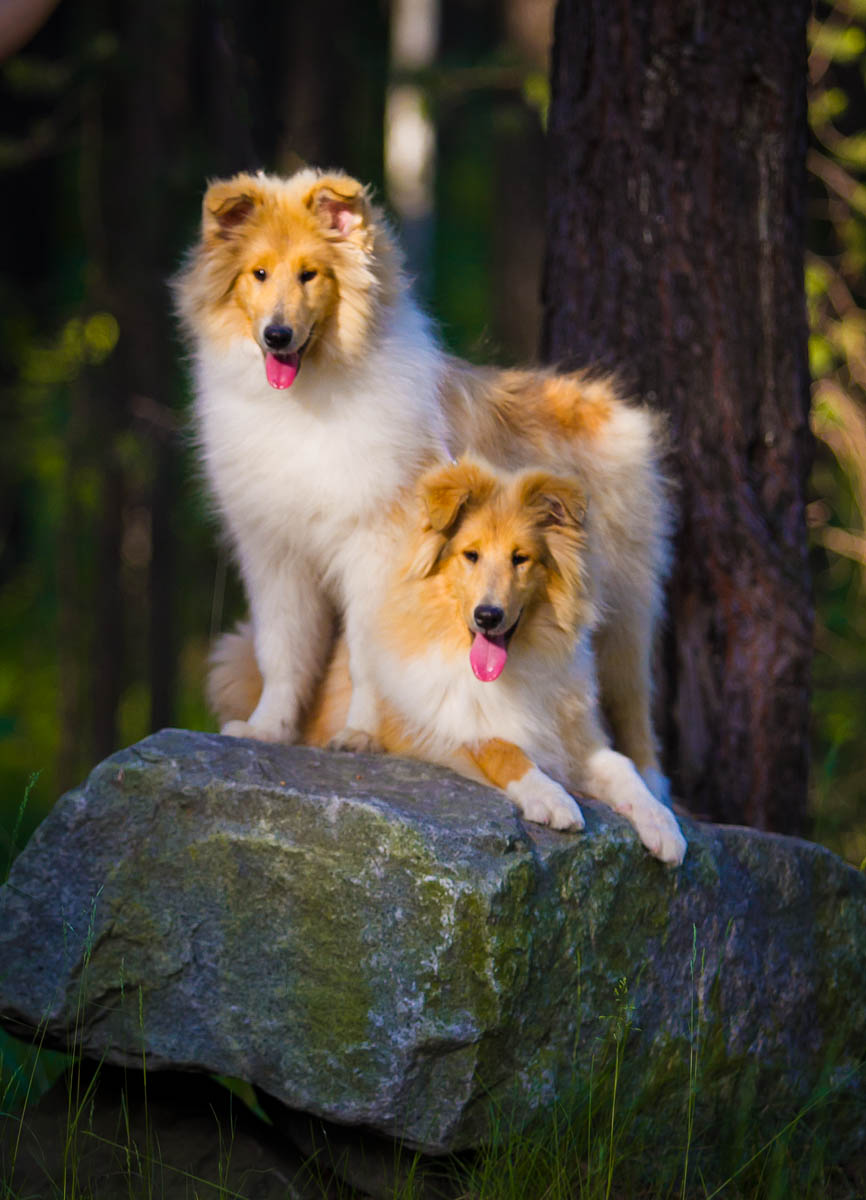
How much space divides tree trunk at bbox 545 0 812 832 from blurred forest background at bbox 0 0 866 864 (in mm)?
527

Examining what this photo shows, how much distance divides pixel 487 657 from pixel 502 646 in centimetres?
7

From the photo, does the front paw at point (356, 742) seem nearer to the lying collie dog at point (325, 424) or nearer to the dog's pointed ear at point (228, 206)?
the lying collie dog at point (325, 424)

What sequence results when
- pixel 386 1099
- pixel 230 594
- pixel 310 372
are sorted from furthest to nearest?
pixel 230 594 < pixel 310 372 < pixel 386 1099

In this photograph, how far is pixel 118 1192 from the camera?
11.8 feet

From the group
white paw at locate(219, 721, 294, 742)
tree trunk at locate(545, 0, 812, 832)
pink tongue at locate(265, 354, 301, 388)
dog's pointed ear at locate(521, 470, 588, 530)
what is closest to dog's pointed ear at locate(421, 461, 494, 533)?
dog's pointed ear at locate(521, 470, 588, 530)

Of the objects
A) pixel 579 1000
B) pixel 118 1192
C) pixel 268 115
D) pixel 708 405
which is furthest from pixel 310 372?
pixel 268 115

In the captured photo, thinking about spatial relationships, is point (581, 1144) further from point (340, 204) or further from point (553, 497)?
point (340, 204)

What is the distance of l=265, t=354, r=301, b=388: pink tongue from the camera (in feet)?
13.7

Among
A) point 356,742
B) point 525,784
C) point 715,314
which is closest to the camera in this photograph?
point 525,784

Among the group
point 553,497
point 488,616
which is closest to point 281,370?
point 553,497

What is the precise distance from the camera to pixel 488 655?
A: 3967 mm

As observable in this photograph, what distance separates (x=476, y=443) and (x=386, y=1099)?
→ 226 cm

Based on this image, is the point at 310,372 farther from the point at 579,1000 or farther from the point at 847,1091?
the point at 847,1091

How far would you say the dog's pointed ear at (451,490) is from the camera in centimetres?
403
